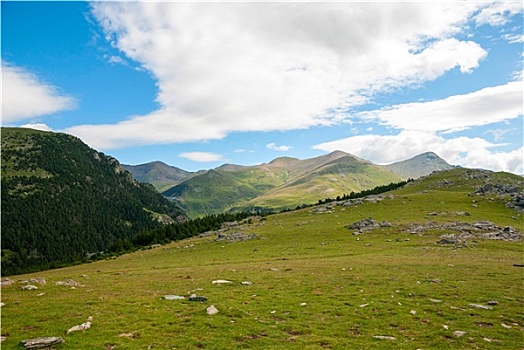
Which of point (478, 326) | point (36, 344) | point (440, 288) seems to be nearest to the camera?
point (36, 344)

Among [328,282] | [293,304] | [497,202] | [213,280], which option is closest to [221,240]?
[213,280]

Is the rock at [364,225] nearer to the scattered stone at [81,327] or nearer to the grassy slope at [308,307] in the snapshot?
the grassy slope at [308,307]

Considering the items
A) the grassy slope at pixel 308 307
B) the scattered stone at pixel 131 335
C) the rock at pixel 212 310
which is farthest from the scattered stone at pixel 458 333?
the scattered stone at pixel 131 335

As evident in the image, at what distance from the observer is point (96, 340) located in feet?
61.2

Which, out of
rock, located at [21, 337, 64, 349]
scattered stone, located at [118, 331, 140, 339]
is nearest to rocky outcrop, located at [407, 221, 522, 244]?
scattered stone, located at [118, 331, 140, 339]

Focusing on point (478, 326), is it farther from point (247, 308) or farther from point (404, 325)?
point (247, 308)

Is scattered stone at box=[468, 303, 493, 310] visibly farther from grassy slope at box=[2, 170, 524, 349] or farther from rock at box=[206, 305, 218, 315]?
rock at box=[206, 305, 218, 315]

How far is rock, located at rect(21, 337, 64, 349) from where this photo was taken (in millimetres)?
17391

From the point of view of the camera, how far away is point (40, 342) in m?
→ 17.6

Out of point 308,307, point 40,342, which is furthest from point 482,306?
point 40,342

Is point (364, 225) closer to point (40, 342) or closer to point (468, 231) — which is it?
point (468, 231)

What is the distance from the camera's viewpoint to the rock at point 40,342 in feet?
57.1

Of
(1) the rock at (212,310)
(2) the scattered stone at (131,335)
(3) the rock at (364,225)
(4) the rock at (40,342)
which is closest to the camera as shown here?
(4) the rock at (40,342)

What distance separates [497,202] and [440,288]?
322 feet
